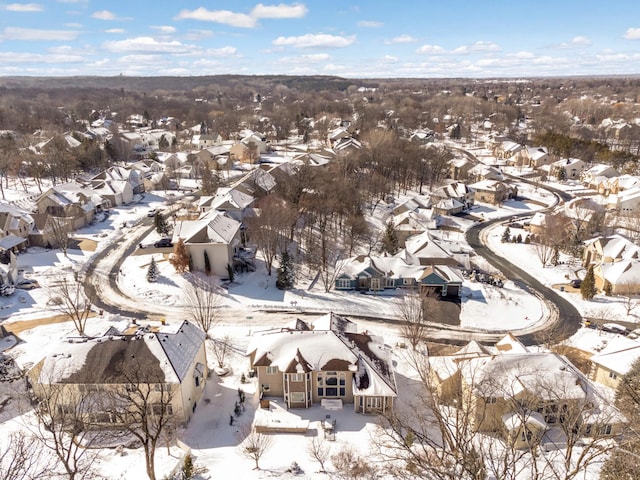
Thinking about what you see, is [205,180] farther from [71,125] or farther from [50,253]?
[71,125]

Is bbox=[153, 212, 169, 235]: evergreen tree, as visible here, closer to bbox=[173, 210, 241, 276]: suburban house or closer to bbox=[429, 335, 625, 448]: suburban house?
bbox=[173, 210, 241, 276]: suburban house

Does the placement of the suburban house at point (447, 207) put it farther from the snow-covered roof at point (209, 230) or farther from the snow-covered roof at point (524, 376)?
the snow-covered roof at point (524, 376)

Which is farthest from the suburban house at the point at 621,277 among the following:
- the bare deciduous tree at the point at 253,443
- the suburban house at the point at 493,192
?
the bare deciduous tree at the point at 253,443

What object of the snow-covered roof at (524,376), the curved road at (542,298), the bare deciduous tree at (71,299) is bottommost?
the curved road at (542,298)

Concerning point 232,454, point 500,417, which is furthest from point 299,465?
point 500,417

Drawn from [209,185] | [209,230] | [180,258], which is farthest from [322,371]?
[209,185]

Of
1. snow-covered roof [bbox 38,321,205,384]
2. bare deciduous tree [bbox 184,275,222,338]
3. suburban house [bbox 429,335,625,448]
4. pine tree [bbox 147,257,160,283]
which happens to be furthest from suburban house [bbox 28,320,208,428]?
pine tree [bbox 147,257,160,283]
